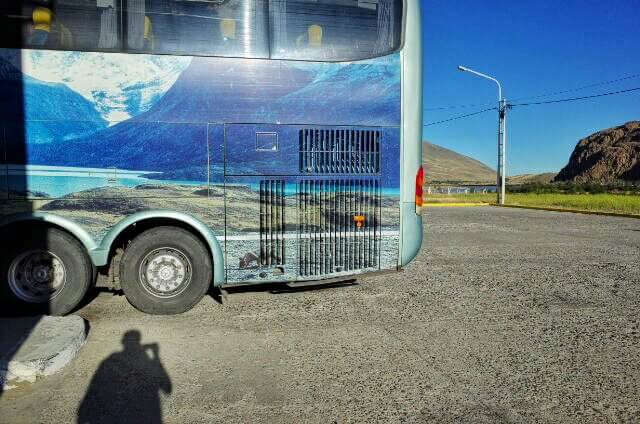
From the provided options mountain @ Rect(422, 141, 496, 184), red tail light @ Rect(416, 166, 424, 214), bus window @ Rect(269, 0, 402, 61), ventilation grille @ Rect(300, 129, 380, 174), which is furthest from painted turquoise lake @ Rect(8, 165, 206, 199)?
mountain @ Rect(422, 141, 496, 184)

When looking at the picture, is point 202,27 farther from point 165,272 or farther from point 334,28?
point 165,272

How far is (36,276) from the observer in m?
4.82

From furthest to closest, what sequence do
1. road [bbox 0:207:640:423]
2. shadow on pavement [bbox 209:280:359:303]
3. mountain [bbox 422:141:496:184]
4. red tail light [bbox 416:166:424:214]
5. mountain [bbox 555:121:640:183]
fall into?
1. mountain [bbox 422:141:496:184]
2. mountain [bbox 555:121:640:183]
3. red tail light [bbox 416:166:424:214]
4. shadow on pavement [bbox 209:280:359:303]
5. road [bbox 0:207:640:423]

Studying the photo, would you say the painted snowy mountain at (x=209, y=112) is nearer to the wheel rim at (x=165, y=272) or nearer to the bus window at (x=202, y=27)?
the bus window at (x=202, y=27)

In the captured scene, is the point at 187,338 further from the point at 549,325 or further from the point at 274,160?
the point at 549,325

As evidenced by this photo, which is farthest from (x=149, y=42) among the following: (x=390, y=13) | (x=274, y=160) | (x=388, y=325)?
(x=388, y=325)

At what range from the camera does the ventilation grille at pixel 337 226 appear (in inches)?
200

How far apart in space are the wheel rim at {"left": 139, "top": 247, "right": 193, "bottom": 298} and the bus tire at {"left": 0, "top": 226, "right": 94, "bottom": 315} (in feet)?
1.92

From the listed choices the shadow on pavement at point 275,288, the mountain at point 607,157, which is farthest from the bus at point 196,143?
the mountain at point 607,157

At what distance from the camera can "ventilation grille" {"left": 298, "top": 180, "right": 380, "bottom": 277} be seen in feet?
16.7

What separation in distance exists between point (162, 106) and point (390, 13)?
2.72 meters

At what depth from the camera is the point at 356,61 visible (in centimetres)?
508

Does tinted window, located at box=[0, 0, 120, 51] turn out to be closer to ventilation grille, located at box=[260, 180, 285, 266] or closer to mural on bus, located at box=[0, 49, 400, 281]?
mural on bus, located at box=[0, 49, 400, 281]

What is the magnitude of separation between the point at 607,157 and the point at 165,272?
142 m
